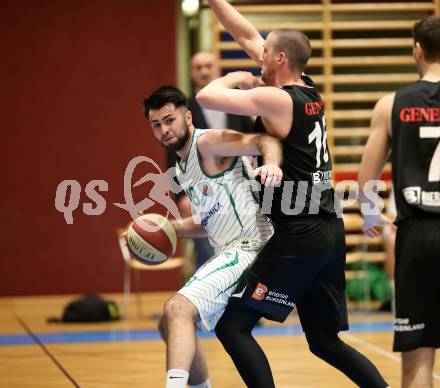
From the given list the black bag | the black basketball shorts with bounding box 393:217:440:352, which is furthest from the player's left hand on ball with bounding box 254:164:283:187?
the black bag

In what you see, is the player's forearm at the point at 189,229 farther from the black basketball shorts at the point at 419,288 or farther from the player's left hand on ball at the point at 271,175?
the black basketball shorts at the point at 419,288

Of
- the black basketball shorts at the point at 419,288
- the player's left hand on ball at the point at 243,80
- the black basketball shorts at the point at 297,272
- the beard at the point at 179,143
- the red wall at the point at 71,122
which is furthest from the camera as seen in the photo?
the red wall at the point at 71,122

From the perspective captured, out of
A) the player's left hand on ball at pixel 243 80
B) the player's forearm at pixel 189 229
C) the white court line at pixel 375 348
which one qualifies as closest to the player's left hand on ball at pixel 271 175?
the player's left hand on ball at pixel 243 80

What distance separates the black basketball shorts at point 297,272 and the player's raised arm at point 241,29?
1099 mm

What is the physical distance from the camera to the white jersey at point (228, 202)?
455 centimetres

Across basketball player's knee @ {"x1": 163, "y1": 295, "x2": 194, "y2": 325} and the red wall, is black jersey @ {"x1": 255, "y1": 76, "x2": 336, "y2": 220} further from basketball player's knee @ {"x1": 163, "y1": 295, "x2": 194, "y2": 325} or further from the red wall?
the red wall

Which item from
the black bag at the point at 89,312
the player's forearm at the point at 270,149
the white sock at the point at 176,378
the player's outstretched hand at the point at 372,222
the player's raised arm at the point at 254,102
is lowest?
the black bag at the point at 89,312

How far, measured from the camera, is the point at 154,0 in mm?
11648

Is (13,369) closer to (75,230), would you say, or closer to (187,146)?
(187,146)

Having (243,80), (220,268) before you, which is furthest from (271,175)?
(243,80)

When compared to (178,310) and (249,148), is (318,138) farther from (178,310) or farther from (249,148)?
(178,310)

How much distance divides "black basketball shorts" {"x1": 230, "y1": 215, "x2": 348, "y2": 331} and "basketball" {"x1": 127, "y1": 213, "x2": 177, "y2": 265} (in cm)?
63

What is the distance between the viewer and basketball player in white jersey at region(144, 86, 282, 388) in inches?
165

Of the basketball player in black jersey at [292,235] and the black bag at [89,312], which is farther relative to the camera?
the black bag at [89,312]
